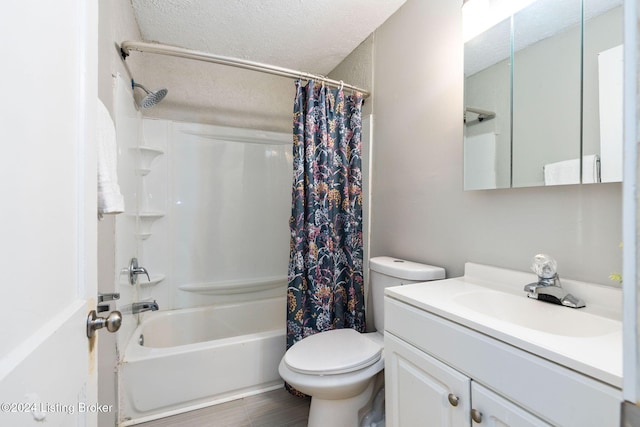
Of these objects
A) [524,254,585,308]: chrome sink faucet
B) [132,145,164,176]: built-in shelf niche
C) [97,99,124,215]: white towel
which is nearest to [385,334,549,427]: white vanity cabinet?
[524,254,585,308]: chrome sink faucet

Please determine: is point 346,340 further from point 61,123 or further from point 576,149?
point 61,123

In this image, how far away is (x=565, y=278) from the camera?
938 millimetres

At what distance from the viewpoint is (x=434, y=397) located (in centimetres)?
87

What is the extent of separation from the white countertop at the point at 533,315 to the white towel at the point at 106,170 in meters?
0.96

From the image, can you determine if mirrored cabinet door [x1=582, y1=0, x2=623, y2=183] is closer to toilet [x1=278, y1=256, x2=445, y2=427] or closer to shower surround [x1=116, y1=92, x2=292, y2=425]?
toilet [x1=278, y1=256, x2=445, y2=427]

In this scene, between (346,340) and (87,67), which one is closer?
(87,67)

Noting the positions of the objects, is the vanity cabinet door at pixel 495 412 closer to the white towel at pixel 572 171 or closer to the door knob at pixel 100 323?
the white towel at pixel 572 171

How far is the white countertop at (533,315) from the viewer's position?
A: 0.58m

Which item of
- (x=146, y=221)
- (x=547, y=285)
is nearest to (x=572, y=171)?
(x=547, y=285)

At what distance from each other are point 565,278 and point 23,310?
1.36m

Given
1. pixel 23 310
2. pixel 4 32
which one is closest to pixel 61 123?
pixel 4 32

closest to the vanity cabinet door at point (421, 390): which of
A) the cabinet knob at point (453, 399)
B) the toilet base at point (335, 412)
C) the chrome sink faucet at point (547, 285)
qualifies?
the cabinet knob at point (453, 399)

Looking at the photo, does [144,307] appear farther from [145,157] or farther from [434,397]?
[434,397]

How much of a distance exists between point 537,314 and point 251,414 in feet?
4.95
